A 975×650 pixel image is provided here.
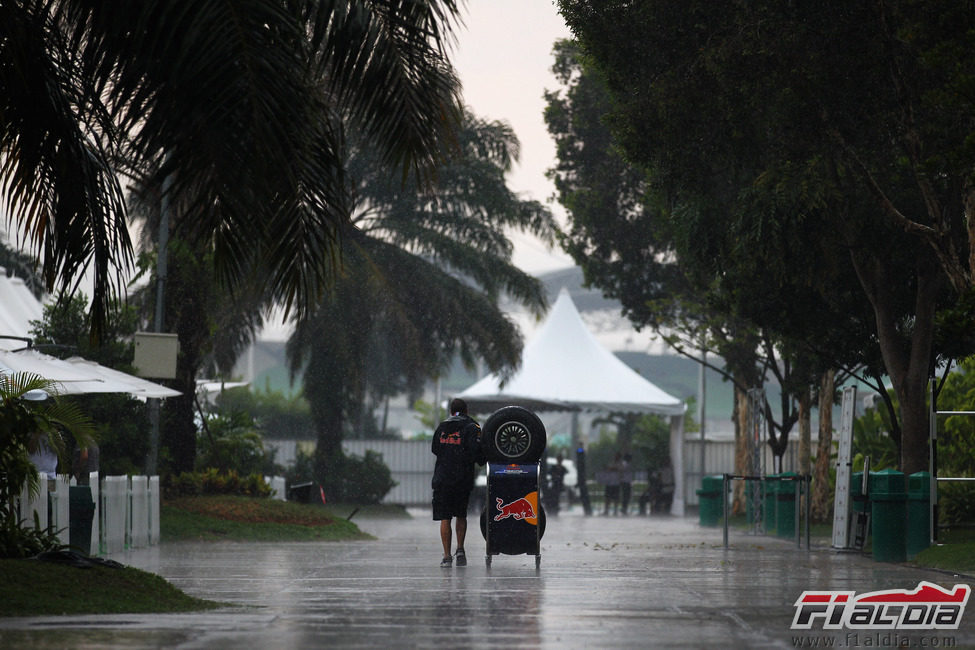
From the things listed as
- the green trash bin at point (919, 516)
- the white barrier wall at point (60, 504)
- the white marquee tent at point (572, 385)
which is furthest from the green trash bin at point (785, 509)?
the white marquee tent at point (572, 385)

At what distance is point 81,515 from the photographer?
645 inches

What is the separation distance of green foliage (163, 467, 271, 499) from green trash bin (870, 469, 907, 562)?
482 inches

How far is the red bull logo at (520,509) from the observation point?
1522cm

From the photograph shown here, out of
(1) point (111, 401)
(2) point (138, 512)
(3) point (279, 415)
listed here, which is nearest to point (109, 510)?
(2) point (138, 512)

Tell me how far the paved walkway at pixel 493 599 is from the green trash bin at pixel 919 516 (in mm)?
816

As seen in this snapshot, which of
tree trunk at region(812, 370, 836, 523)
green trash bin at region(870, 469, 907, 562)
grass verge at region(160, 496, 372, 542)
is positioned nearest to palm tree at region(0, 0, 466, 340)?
green trash bin at region(870, 469, 907, 562)

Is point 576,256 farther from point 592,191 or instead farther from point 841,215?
point 841,215

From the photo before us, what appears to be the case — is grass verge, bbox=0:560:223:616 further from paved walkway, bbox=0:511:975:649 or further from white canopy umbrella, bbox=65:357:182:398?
white canopy umbrella, bbox=65:357:182:398

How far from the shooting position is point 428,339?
3675 cm

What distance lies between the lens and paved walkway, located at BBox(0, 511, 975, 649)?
8.50 m

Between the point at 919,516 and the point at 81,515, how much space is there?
384 inches

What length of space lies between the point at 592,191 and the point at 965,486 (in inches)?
435

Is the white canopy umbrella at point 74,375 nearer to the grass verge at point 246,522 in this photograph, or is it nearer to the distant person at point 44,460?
the distant person at point 44,460

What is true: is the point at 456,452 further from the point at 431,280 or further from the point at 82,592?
the point at 431,280
